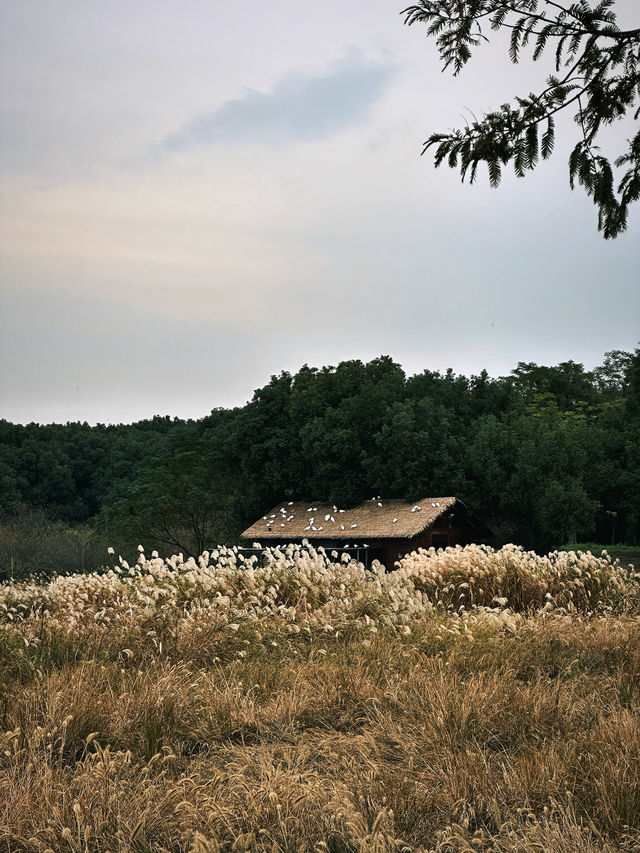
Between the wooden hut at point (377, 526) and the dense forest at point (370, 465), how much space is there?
89cm

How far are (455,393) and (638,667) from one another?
30381mm

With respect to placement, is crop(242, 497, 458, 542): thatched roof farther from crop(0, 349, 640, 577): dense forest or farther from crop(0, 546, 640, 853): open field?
crop(0, 546, 640, 853): open field

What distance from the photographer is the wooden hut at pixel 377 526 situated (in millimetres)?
29312

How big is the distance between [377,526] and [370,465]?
10.2 feet

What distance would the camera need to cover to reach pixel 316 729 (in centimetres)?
512

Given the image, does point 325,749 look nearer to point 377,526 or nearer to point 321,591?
point 321,591

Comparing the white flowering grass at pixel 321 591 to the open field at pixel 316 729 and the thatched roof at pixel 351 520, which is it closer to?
the open field at pixel 316 729

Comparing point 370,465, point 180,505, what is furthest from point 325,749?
point 180,505

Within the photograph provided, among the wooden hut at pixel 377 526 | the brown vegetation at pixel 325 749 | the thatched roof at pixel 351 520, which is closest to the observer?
the brown vegetation at pixel 325 749

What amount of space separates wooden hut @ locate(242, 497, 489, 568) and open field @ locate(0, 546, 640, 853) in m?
19.9

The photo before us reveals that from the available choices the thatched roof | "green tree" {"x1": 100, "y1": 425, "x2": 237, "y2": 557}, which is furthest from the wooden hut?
"green tree" {"x1": 100, "y1": 425, "x2": 237, "y2": 557}

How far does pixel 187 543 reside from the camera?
127ft

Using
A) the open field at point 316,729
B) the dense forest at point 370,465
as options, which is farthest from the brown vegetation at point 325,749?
the dense forest at point 370,465

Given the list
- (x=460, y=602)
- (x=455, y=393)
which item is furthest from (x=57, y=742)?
(x=455, y=393)
